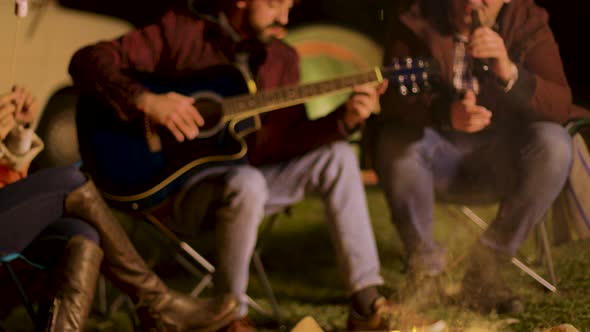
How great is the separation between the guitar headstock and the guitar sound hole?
28.2 inches

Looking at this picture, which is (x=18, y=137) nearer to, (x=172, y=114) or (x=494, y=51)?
(x=172, y=114)

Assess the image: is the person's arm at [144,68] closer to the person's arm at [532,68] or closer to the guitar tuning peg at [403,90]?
the guitar tuning peg at [403,90]

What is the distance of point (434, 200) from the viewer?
2.90 meters

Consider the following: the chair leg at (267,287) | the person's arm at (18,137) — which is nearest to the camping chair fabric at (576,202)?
the chair leg at (267,287)

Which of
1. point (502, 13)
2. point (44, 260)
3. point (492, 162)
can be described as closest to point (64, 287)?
point (44, 260)

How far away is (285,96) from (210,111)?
1.05ft

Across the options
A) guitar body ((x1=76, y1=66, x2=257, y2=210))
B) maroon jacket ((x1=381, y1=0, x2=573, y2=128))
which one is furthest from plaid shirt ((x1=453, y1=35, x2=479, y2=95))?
guitar body ((x1=76, y1=66, x2=257, y2=210))

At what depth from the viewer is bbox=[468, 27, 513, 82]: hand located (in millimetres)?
2738

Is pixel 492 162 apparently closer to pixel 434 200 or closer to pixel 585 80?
pixel 434 200

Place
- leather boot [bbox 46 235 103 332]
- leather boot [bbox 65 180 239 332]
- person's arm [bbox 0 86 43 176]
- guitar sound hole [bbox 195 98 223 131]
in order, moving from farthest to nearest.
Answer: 1. guitar sound hole [bbox 195 98 223 131]
2. person's arm [bbox 0 86 43 176]
3. leather boot [bbox 65 180 239 332]
4. leather boot [bbox 46 235 103 332]

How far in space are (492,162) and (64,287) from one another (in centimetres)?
182

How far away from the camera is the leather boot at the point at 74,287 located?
7.34 ft

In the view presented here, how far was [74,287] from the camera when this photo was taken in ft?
7.43

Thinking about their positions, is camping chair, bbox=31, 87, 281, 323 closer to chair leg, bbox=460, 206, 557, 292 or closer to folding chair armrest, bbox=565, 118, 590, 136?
chair leg, bbox=460, 206, 557, 292
